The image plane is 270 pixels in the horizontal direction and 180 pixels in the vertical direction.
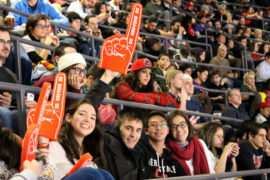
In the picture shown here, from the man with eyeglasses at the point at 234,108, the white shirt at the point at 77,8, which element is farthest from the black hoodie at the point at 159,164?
the white shirt at the point at 77,8

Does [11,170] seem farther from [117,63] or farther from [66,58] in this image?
[66,58]

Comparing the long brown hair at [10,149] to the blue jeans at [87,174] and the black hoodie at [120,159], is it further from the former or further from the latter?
the black hoodie at [120,159]

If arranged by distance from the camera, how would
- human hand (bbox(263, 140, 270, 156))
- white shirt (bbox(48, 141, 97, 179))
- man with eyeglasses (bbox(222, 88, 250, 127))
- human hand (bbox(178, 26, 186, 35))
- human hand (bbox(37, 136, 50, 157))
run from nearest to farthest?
human hand (bbox(37, 136, 50, 157))
white shirt (bbox(48, 141, 97, 179))
human hand (bbox(263, 140, 270, 156))
man with eyeglasses (bbox(222, 88, 250, 127))
human hand (bbox(178, 26, 186, 35))

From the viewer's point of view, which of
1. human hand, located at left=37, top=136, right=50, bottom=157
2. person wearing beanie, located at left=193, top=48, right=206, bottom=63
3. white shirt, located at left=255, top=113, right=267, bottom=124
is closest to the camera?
human hand, located at left=37, top=136, right=50, bottom=157

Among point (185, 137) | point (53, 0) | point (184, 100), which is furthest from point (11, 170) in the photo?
point (53, 0)

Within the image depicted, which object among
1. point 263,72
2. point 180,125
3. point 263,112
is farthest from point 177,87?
point 263,72

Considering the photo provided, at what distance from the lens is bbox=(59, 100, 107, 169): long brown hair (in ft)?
8.73

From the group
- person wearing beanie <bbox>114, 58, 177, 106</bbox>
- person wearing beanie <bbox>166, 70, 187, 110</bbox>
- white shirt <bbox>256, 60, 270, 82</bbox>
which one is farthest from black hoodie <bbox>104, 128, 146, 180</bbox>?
white shirt <bbox>256, 60, 270, 82</bbox>

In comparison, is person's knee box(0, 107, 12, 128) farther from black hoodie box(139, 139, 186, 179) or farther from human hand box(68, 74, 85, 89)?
black hoodie box(139, 139, 186, 179)

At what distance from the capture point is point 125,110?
322 centimetres

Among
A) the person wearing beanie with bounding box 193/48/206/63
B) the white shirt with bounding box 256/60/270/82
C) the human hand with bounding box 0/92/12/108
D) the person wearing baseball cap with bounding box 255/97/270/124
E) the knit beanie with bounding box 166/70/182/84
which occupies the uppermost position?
the person wearing beanie with bounding box 193/48/206/63

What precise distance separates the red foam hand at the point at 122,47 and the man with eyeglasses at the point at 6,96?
0.60m

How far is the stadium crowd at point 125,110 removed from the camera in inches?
105

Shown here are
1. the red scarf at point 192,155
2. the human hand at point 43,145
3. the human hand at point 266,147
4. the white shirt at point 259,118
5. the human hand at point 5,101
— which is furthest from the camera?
the white shirt at point 259,118
